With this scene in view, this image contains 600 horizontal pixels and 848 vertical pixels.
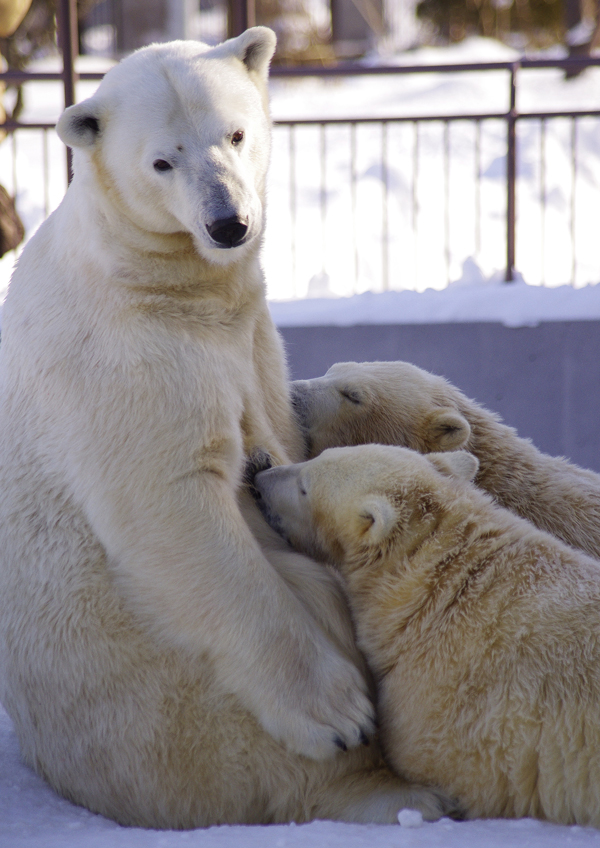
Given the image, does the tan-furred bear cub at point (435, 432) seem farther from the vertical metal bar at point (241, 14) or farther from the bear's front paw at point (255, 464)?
the vertical metal bar at point (241, 14)

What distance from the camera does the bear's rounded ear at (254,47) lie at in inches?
119

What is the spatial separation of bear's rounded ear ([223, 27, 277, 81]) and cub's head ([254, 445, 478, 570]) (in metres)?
1.25

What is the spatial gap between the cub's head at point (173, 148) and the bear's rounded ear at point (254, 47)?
6.8 inches

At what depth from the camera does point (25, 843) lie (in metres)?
2.28

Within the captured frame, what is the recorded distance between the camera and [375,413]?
371cm

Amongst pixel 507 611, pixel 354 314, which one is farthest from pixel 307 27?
pixel 507 611

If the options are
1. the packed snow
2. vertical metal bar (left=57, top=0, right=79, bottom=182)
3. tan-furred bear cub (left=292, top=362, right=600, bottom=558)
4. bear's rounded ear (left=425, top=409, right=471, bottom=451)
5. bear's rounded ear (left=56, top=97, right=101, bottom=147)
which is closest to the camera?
the packed snow

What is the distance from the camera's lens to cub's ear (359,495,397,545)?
2742 millimetres

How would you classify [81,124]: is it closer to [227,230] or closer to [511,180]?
[227,230]

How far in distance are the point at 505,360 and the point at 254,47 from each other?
3.87 m

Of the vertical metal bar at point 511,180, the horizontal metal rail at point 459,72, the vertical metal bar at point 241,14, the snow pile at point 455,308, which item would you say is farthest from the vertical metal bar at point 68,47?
the vertical metal bar at point 511,180

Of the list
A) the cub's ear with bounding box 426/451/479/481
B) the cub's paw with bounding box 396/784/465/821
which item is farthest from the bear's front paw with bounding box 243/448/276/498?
the cub's paw with bounding box 396/784/465/821

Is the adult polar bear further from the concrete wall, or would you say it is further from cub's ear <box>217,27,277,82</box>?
the concrete wall

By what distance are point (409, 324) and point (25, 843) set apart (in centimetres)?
474
